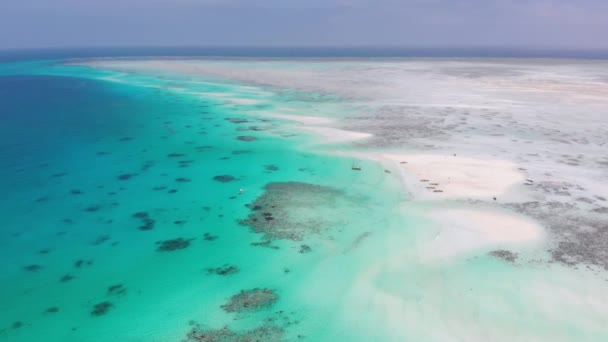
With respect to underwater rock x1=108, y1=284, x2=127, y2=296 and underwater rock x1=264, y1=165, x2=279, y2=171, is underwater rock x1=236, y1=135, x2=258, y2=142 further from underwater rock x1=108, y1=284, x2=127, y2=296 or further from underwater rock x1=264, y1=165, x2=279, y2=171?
underwater rock x1=108, y1=284, x2=127, y2=296

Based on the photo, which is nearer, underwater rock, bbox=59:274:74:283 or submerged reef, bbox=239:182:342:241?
underwater rock, bbox=59:274:74:283

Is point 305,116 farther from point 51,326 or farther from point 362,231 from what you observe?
point 51,326

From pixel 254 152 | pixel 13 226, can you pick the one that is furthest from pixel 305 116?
pixel 13 226

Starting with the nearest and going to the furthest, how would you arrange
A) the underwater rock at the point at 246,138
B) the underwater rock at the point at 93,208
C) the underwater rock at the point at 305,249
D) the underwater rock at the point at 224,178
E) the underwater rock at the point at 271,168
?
the underwater rock at the point at 305,249
the underwater rock at the point at 93,208
the underwater rock at the point at 224,178
the underwater rock at the point at 271,168
the underwater rock at the point at 246,138

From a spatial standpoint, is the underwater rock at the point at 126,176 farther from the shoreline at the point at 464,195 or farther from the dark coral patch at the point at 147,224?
the shoreline at the point at 464,195

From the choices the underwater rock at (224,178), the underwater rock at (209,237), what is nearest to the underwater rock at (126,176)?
the underwater rock at (224,178)

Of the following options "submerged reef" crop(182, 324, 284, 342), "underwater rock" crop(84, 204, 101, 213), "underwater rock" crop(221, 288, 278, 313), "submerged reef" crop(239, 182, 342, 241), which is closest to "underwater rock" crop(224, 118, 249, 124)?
"submerged reef" crop(239, 182, 342, 241)

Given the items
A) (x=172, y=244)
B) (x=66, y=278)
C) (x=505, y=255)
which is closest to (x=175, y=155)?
(x=172, y=244)
